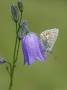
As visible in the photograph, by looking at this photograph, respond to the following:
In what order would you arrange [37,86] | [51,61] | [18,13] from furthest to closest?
[51,61] < [37,86] < [18,13]

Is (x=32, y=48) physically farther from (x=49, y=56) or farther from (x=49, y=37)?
(x=49, y=56)

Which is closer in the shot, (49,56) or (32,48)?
(32,48)

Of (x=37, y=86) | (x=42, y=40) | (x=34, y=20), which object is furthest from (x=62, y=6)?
(x=42, y=40)

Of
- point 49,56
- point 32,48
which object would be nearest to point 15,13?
point 32,48

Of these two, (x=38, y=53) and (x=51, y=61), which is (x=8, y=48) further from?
(x=38, y=53)

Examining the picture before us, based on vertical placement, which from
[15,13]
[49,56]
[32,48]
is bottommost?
[49,56]

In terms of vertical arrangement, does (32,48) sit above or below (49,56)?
above
